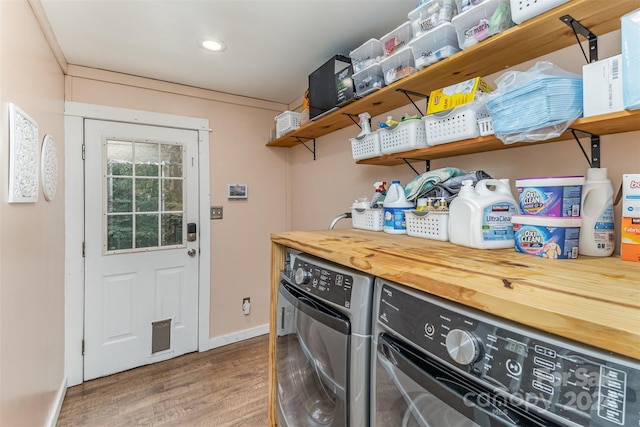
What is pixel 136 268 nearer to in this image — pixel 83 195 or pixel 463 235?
pixel 83 195

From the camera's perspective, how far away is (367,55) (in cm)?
160

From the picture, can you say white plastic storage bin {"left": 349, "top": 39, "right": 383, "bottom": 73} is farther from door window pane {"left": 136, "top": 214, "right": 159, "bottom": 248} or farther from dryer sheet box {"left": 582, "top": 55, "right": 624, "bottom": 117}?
door window pane {"left": 136, "top": 214, "right": 159, "bottom": 248}

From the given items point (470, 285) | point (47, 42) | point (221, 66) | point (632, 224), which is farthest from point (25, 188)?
point (632, 224)

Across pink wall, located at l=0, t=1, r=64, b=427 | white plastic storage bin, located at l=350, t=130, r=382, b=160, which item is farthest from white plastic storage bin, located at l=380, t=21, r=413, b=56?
pink wall, located at l=0, t=1, r=64, b=427

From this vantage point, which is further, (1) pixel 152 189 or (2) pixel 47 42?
(1) pixel 152 189

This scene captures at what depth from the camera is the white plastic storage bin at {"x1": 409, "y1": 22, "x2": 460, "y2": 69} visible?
3.85ft

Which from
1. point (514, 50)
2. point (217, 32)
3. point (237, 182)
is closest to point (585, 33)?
Answer: point (514, 50)

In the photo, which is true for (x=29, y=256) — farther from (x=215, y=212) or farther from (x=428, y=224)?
(x=428, y=224)

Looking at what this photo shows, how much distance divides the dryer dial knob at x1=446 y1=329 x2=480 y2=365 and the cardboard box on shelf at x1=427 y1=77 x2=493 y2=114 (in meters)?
A: 0.88

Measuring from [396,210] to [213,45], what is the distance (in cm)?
152

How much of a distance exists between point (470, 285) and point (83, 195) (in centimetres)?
257

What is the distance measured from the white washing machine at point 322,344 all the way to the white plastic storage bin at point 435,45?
94cm

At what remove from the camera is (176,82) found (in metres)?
2.45

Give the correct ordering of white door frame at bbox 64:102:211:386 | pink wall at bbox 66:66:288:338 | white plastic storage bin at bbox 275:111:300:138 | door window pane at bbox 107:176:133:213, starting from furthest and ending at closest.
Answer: pink wall at bbox 66:66:288:338
white plastic storage bin at bbox 275:111:300:138
door window pane at bbox 107:176:133:213
white door frame at bbox 64:102:211:386
